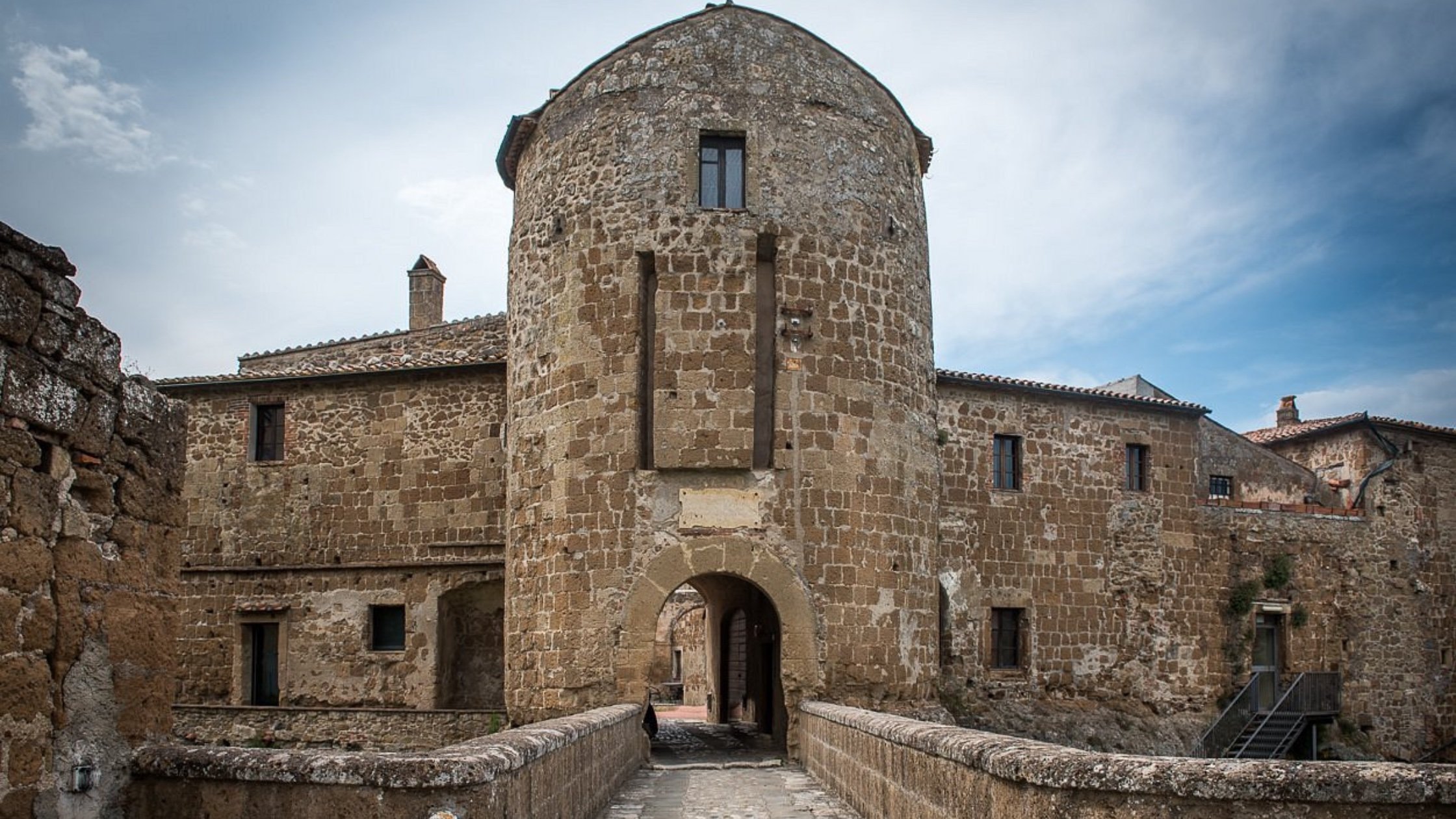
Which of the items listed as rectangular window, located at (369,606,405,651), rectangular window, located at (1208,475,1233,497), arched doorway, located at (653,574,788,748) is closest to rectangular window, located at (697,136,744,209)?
arched doorway, located at (653,574,788,748)

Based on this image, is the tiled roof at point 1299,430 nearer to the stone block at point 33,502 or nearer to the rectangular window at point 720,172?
the rectangular window at point 720,172

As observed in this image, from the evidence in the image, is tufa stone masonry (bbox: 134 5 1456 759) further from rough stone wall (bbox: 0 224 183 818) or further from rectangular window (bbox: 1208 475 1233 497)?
Result: rough stone wall (bbox: 0 224 183 818)

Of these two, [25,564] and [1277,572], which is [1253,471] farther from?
[25,564]

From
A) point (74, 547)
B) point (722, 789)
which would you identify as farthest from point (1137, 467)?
point (74, 547)

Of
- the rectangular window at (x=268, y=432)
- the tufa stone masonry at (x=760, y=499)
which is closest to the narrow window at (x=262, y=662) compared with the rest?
the tufa stone masonry at (x=760, y=499)

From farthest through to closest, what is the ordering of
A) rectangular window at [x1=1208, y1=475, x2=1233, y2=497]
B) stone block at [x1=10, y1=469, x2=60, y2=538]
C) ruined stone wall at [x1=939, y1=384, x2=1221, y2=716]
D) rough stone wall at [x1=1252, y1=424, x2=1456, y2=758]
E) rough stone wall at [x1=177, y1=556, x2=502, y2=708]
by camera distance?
rectangular window at [x1=1208, y1=475, x2=1233, y2=497]
rough stone wall at [x1=1252, y1=424, x2=1456, y2=758]
ruined stone wall at [x1=939, y1=384, x2=1221, y2=716]
rough stone wall at [x1=177, y1=556, x2=502, y2=708]
stone block at [x1=10, y1=469, x2=60, y2=538]

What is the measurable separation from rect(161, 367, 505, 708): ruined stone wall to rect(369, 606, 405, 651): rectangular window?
0.37 feet

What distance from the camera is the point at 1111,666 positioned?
22.5m

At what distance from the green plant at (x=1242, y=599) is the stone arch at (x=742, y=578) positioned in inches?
476

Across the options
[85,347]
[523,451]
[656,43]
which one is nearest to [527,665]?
[523,451]

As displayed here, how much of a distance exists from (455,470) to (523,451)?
423 centimetres

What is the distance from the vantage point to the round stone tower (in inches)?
597

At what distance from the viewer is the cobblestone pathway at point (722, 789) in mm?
10562

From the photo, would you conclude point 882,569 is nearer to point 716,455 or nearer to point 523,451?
point 716,455
